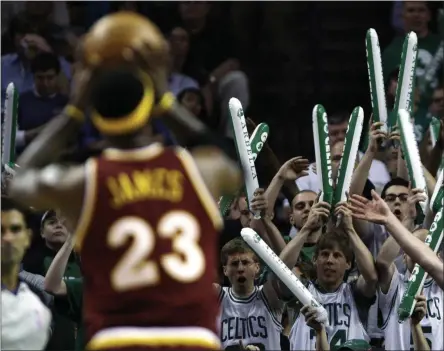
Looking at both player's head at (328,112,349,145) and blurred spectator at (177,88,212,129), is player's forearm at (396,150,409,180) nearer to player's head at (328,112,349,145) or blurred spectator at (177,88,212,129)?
player's head at (328,112,349,145)

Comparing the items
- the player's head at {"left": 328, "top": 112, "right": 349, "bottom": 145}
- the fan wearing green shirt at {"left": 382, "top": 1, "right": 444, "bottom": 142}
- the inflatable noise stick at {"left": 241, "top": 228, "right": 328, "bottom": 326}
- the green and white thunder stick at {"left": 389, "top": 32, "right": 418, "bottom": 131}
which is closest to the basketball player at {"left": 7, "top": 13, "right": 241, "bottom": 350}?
the inflatable noise stick at {"left": 241, "top": 228, "right": 328, "bottom": 326}

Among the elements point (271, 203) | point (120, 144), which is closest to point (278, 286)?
point (271, 203)

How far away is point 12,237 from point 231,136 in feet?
9.43

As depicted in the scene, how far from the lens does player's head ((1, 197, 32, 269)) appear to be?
785cm

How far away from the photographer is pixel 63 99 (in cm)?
1177

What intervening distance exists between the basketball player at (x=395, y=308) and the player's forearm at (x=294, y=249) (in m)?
0.50

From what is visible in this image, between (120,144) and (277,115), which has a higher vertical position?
(277,115)

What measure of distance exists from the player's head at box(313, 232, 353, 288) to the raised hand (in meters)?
2.23

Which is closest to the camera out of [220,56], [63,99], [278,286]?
[278,286]

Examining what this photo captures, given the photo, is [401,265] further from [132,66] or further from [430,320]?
[132,66]

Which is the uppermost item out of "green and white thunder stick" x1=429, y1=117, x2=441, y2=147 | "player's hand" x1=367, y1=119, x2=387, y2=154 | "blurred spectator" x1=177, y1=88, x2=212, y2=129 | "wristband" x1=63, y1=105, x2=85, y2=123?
"blurred spectator" x1=177, y1=88, x2=212, y2=129

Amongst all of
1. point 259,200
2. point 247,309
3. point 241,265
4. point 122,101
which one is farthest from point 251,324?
point 122,101

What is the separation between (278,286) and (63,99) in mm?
3476

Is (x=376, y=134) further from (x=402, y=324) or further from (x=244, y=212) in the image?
(x=402, y=324)
